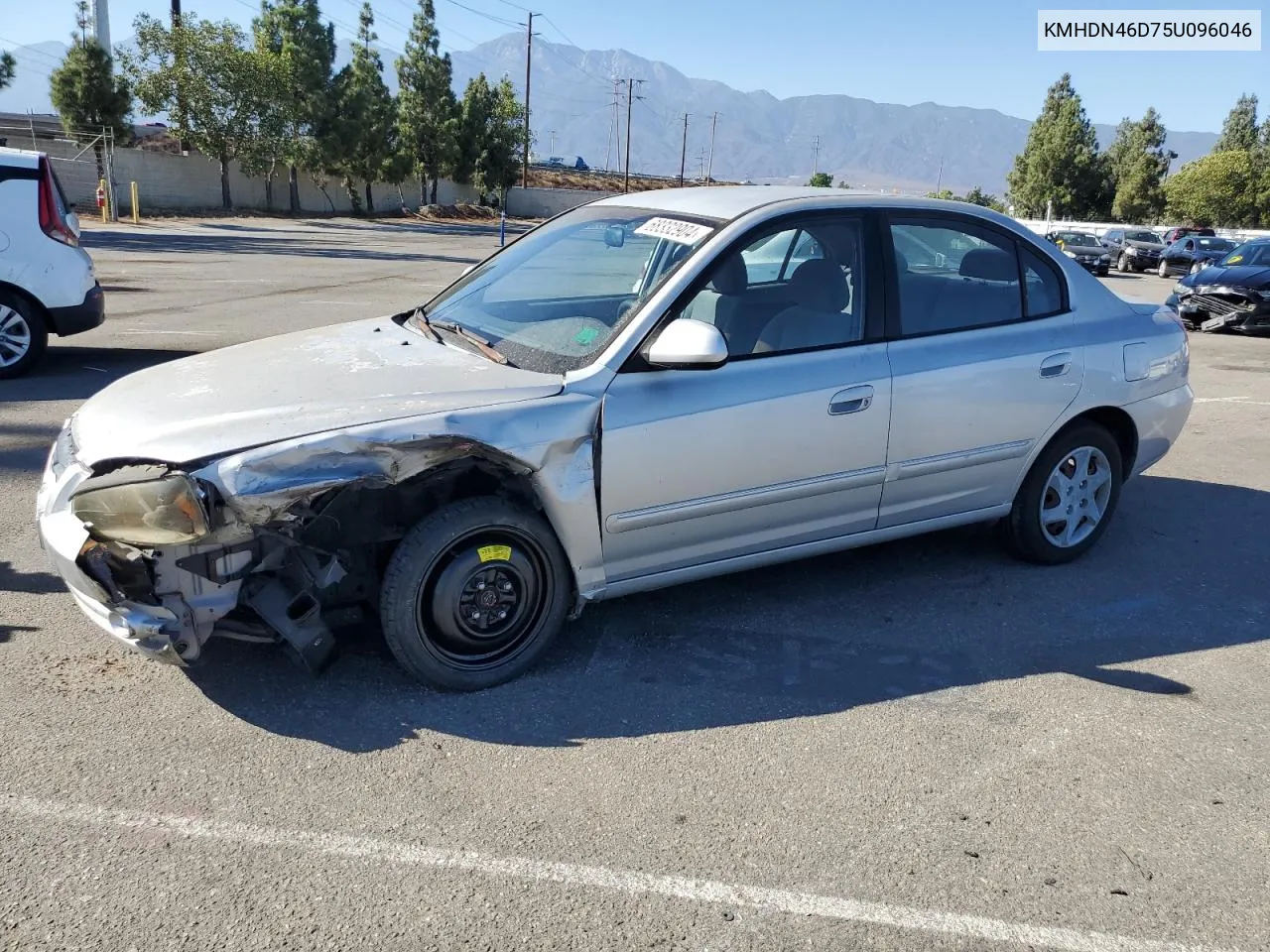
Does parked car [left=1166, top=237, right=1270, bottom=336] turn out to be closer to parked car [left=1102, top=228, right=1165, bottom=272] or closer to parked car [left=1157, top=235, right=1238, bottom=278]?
parked car [left=1157, top=235, right=1238, bottom=278]

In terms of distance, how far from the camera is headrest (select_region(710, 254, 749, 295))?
12.7 ft

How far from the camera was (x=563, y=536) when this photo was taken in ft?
11.8

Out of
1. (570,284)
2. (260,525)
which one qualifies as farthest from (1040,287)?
(260,525)

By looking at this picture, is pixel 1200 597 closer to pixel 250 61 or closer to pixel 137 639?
pixel 137 639

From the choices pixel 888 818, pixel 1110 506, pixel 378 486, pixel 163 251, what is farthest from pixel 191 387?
pixel 163 251

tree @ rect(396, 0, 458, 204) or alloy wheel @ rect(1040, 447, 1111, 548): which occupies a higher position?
tree @ rect(396, 0, 458, 204)

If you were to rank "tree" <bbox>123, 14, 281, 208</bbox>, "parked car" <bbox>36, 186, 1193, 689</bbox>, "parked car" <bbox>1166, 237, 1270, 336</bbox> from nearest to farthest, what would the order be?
"parked car" <bbox>36, 186, 1193, 689</bbox>
"parked car" <bbox>1166, 237, 1270, 336</bbox>
"tree" <bbox>123, 14, 281, 208</bbox>

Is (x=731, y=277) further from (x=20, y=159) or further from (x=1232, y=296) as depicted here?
(x=1232, y=296)

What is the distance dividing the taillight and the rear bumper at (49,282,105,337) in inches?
19.1

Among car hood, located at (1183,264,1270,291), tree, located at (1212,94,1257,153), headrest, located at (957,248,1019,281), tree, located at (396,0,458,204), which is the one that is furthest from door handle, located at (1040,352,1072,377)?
tree, located at (1212,94,1257,153)

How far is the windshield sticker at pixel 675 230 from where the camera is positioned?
399cm

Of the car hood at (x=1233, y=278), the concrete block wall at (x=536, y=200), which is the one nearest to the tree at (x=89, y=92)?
the concrete block wall at (x=536, y=200)

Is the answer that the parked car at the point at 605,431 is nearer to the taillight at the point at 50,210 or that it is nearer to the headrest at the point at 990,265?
the headrest at the point at 990,265

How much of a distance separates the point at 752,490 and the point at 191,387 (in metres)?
2.08
